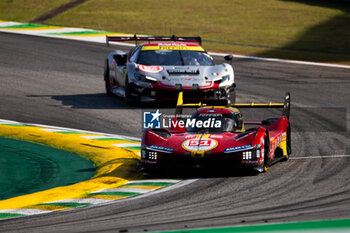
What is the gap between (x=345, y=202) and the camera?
8.90m

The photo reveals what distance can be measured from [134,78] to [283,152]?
20.3ft

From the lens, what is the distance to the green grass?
28.4 m

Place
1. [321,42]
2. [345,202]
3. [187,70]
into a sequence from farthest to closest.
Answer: [321,42]
[187,70]
[345,202]

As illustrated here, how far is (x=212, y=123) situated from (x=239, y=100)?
288 inches

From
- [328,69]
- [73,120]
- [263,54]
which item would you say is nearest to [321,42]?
[263,54]

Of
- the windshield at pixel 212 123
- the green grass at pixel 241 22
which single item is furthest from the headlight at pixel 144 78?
the green grass at pixel 241 22

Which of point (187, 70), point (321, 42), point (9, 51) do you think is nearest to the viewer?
point (187, 70)

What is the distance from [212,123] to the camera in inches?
454

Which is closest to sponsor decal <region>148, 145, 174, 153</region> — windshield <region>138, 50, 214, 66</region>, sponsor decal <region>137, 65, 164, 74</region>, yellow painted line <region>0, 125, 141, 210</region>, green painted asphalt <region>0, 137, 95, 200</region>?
yellow painted line <region>0, 125, 141, 210</region>

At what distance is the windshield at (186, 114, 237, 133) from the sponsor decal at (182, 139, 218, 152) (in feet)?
2.01

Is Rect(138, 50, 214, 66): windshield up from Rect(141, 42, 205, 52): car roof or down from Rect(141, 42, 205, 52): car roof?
down

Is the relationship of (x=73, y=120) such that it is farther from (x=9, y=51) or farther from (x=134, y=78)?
(x=9, y=51)

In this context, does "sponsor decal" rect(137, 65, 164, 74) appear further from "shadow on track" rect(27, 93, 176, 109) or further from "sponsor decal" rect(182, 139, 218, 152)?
"sponsor decal" rect(182, 139, 218, 152)

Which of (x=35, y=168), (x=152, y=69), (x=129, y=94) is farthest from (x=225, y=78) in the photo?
(x=35, y=168)
